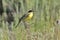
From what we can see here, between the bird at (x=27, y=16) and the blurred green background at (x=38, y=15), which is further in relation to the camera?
Answer: the bird at (x=27, y=16)

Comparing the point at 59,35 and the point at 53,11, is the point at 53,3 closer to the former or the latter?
the point at 53,11

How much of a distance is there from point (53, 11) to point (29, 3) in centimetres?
64

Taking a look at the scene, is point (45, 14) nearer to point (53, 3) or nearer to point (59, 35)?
point (53, 3)

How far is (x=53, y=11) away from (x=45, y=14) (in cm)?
35

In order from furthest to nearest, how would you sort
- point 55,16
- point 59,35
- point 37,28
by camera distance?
point 55,16
point 37,28
point 59,35

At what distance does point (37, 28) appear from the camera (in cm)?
666

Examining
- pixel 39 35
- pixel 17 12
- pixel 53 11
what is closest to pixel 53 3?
pixel 53 11

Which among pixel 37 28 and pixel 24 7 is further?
pixel 24 7

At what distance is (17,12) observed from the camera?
7.88 metres

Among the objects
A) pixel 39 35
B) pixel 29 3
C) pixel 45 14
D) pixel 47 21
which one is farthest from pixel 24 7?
pixel 39 35

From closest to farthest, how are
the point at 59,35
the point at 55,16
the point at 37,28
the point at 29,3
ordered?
the point at 59,35
the point at 37,28
the point at 55,16
the point at 29,3

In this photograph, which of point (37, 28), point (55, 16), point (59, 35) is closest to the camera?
point (59, 35)

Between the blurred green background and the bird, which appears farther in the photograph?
the bird

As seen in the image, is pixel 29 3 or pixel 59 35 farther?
pixel 29 3
